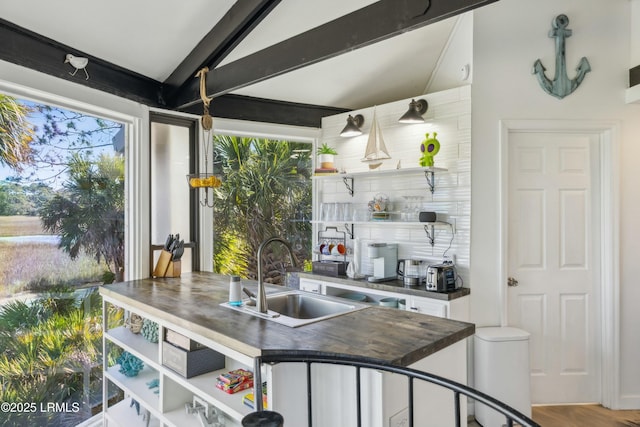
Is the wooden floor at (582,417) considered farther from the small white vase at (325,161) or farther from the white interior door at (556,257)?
the small white vase at (325,161)

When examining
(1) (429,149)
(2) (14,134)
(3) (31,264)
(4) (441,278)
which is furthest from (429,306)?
(2) (14,134)

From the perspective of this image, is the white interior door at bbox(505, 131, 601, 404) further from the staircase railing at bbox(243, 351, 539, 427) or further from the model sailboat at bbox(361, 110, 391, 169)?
the staircase railing at bbox(243, 351, 539, 427)

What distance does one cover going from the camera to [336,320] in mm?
1777

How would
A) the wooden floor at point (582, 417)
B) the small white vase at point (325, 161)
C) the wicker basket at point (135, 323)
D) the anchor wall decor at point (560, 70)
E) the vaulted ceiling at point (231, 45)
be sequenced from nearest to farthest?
1. the vaulted ceiling at point (231, 45)
2. the wicker basket at point (135, 323)
3. the wooden floor at point (582, 417)
4. the anchor wall decor at point (560, 70)
5. the small white vase at point (325, 161)

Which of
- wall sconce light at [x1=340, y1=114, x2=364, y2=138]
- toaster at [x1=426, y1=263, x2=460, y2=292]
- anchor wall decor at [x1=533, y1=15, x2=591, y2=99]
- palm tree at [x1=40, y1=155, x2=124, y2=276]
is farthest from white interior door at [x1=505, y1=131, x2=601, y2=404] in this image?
palm tree at [x1=40, y1=155, x2=124, y2=276]

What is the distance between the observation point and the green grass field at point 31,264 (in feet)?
6.99

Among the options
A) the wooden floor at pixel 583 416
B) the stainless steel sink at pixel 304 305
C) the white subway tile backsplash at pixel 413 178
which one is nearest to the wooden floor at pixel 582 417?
the wooden floor at pixel 583 416

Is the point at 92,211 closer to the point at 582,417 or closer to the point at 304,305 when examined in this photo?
the point at 304,305

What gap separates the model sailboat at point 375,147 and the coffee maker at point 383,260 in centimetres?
71

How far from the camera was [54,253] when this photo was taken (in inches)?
92.9

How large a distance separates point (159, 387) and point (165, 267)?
1014 millimetres

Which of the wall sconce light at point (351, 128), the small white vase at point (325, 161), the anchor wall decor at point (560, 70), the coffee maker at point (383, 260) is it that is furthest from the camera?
the small white vase at point (325, 161)

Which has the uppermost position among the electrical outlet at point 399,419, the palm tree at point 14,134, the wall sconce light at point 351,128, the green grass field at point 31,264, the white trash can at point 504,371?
the wall sconce light at point 351,128

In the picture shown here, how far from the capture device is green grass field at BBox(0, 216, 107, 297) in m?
2.13
